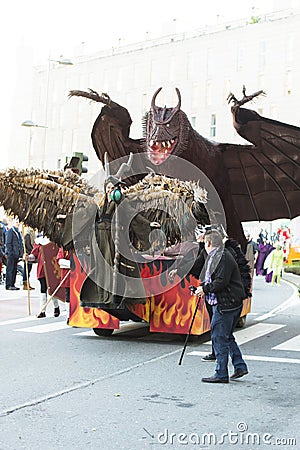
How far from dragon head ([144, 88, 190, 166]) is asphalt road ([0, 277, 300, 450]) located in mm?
2817

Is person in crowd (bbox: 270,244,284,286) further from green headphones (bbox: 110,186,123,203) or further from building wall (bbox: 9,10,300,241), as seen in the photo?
building wall (bbox: 9,10,300,241)

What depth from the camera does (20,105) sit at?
5897 cm

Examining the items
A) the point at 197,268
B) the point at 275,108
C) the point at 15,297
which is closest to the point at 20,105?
the point at 275,108

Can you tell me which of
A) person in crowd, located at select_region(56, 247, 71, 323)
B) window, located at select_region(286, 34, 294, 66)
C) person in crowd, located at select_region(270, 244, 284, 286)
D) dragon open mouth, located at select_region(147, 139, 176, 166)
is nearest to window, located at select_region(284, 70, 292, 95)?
window, located at select_region(286, 34, 294, 66)

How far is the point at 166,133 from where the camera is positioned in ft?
35.8

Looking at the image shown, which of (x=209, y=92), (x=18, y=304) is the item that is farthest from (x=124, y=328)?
(x=209, y=92)

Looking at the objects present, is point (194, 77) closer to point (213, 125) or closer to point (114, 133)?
point (213, 125)

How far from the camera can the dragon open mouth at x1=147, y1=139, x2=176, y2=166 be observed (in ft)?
36.1

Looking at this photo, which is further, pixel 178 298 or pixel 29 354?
pixel 178 298

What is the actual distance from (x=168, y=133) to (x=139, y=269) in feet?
7.39

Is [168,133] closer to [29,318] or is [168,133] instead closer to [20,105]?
[29,318]

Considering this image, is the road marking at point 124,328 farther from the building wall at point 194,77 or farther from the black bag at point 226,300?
the building wall at point 194,77

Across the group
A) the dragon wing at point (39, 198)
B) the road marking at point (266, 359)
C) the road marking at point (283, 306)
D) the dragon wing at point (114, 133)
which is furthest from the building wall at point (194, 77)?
the road marking at point (266, 359)

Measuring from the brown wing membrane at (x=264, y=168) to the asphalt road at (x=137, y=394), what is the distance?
106 inches
